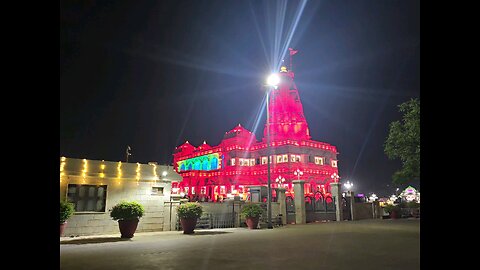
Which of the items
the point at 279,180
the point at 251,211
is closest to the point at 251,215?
the point at 251,211

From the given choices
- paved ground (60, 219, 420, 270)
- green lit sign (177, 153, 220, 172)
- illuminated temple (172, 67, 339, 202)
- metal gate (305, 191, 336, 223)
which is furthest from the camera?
green lit sign (177, 153, 220, 172)

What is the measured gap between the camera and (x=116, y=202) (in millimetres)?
17797

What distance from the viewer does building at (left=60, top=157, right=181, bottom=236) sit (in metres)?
16.4

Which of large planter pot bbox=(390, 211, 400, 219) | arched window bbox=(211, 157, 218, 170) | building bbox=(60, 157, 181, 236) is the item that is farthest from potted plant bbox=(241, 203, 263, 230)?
arched window bbox=(211, 157, 218, 170)

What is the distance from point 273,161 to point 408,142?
3569cm

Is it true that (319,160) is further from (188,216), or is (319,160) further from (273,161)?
(188,216)

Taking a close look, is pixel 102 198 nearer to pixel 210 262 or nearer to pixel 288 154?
pixel 210 262

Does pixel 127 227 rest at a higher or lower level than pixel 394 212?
higher

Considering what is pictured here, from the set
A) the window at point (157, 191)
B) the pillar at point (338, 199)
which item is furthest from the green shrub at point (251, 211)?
the pillar at point (338, 199)

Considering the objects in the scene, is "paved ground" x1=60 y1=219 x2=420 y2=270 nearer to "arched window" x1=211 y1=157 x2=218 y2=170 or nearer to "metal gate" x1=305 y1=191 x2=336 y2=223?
"metal gate" x1=305 y1=191 x2=336 y2=223

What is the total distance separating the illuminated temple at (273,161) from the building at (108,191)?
38.0 metres
